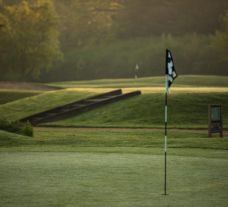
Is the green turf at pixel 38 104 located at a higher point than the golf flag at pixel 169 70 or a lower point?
lower

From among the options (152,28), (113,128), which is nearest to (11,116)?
(113,128)

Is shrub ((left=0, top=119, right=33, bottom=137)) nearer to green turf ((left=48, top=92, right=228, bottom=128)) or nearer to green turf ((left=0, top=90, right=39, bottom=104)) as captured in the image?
green turf ((left=48, top=92, right=228, bottom=128))

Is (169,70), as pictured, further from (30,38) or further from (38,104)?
(30,38)

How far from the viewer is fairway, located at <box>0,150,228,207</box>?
11948mm

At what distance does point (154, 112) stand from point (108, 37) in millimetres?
60455

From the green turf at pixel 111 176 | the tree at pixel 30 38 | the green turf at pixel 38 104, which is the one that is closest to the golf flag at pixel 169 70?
the green turf at pixel 111 176

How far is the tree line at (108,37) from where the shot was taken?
75.2m

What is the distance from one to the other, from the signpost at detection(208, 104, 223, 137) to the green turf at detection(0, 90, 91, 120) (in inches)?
587

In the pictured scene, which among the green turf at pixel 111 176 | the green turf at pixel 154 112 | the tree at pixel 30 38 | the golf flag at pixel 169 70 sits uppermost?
the tree at pixel 30 38

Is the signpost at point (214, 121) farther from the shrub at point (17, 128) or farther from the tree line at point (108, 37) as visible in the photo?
the tree line at point (108, 37)

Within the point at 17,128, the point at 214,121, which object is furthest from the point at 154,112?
the point at 17,128

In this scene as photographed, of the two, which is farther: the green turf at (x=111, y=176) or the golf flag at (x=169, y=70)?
the golf flag at (x=169, y=70)

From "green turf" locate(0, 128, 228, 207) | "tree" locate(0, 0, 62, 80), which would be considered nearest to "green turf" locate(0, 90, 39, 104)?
"tree" locate(0, 0, 62, 80)

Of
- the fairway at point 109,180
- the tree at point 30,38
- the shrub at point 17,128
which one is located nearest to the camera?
the fairway at point 109,180
